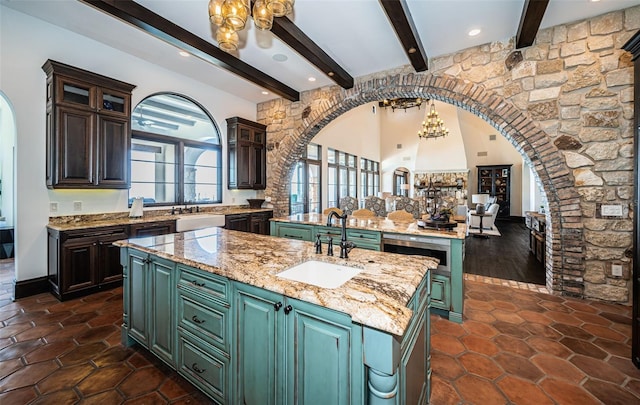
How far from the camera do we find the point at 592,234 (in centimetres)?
297

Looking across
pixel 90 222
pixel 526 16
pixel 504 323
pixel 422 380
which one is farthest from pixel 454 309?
pixel 90 222

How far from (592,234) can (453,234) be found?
6.23 ft

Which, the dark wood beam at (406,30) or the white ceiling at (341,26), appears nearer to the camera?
the dark wood beam at (406,30)

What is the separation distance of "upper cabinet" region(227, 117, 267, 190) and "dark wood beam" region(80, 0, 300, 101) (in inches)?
45.5

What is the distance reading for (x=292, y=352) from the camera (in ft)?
3.80

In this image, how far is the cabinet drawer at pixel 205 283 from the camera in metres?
1.41

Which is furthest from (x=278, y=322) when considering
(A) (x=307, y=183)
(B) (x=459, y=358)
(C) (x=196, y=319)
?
(A) (x=307, y=183)

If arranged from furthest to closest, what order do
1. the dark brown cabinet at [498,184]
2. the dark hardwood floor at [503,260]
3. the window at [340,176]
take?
the dark brown cabinet at [498,184] < the window at [340,176] < the dark hardwood floor at [503,260]

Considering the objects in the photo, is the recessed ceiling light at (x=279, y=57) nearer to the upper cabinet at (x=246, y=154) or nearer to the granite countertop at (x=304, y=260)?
the upper cabinet at (x=246, y=154)

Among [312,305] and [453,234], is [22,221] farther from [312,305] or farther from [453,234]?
[453,234]

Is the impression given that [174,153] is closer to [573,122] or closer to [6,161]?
[6,161]

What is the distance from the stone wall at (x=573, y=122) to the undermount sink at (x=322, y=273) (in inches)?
127

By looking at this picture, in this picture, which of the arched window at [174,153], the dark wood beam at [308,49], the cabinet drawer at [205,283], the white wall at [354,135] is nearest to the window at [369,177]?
the white wall at [354,135]

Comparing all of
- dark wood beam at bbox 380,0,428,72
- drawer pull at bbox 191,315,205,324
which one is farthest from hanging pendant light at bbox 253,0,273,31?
drawer pull at bbox 191,315,205,324
